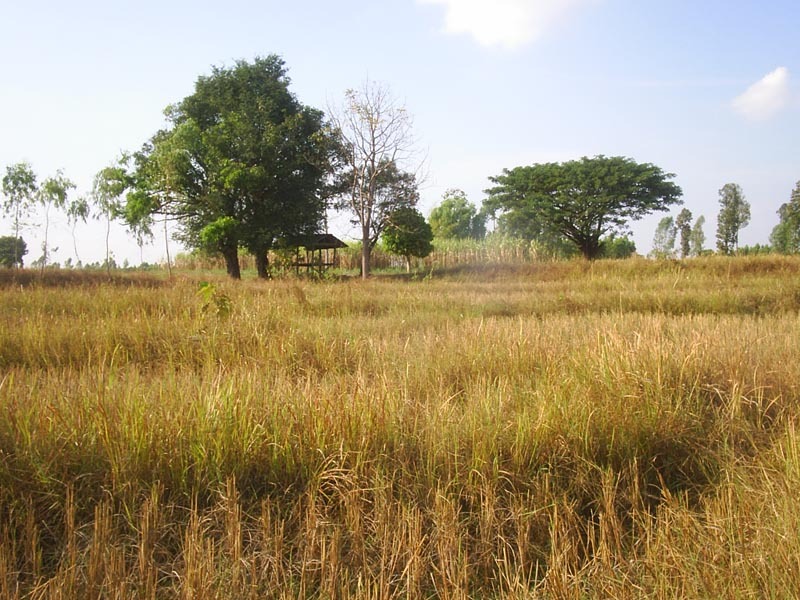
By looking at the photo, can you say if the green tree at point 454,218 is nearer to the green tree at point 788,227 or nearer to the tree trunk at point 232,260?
the green tree at point 788,227

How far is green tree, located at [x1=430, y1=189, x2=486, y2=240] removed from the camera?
254 ft

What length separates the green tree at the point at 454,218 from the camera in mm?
77562

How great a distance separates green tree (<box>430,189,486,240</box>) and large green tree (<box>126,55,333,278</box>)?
48.0m

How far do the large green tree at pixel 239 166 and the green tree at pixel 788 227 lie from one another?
34063 millimetres

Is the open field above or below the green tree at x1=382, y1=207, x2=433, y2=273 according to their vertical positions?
below

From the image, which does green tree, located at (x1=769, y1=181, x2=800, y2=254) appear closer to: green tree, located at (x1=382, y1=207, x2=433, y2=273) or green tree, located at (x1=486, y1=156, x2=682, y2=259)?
green tree, located at (x1=486, y1=156, x2=682, y2=259)

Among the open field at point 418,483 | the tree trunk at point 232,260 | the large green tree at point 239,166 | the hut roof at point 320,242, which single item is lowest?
the open field at point 418,483

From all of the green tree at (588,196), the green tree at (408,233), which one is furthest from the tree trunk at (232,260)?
the green tree at (588,196)

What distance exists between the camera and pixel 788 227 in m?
48.0

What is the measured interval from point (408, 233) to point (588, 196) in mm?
12164

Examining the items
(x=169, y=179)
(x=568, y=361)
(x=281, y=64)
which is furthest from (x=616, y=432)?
(x=281, y=64)

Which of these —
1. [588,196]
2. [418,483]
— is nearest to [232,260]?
[588,196]

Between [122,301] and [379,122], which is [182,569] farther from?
[379,122]

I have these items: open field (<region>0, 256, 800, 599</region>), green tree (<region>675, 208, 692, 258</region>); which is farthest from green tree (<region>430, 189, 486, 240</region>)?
open field (<region>0, 256, 800, 599</region>)
